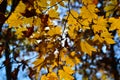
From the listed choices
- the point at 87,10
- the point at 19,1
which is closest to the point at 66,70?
the point at 87,10

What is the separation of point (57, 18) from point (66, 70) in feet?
1.29

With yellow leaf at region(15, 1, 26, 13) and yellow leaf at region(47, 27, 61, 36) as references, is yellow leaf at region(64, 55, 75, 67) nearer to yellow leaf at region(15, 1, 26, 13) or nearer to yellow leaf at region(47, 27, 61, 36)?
yellow leaf at region(47, 27, 61, 36)

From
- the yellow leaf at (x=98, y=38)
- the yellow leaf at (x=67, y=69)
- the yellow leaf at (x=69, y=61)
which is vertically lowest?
the yellow leaf at (x=67, y=69)

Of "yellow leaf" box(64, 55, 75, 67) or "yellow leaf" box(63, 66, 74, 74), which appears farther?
"yellow leaf" box(64, 55, 75, 67)

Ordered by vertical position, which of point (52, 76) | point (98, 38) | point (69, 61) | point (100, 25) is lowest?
point (52, 76)

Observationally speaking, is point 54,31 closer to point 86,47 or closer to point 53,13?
point 53,13

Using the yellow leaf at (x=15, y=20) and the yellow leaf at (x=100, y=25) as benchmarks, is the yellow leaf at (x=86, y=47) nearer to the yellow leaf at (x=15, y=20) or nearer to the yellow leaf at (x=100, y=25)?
the yellow leaf at (x=100, y=25)

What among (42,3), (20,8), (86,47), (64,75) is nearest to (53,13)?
(42,3)

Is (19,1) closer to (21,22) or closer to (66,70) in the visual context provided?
(21,22)

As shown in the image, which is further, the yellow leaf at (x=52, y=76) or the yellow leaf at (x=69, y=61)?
the yellow leaf at (x=69, y=61)

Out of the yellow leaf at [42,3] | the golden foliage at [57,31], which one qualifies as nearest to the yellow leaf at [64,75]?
the golden foliage at [57,31]

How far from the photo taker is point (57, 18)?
2.41 metres

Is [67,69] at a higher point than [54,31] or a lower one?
lower

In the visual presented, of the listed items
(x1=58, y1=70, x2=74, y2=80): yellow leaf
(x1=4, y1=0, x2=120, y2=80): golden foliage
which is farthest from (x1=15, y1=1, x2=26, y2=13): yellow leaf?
(x1=58, y1=70, x2=74, y2=80): yellow leaf
